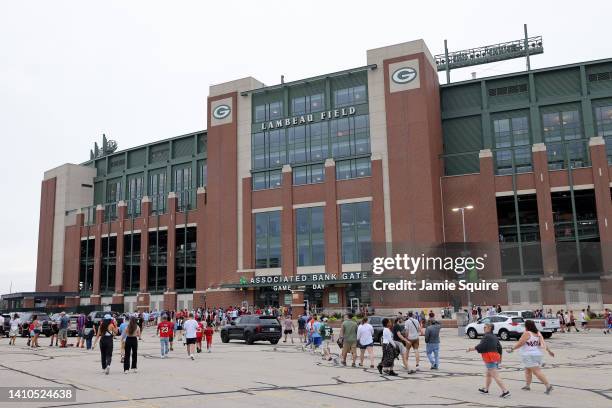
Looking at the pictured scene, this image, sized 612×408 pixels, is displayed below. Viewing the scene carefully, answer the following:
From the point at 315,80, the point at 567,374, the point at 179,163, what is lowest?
the point at 567,374

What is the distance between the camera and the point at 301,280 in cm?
5816

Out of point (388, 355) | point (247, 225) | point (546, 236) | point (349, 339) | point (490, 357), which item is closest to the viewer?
point (490, 357)

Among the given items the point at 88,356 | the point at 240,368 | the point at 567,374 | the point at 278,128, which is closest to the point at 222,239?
the point at 278,128

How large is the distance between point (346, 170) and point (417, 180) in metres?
7.69

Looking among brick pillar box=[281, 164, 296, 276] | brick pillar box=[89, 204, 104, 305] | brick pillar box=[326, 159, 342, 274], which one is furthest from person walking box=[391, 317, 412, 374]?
brick pillar box=[89, 204, 104, 305]

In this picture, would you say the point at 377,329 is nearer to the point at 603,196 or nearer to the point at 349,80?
the point at 603,196

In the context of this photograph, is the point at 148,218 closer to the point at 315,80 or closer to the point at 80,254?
the point at 80,254

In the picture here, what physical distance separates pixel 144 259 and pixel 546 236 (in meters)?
47.6

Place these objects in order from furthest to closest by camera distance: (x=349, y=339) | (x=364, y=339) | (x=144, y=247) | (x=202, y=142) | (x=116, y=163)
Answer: (x=116, y=163) → (x=144, y=247) → (x=202, y=142) → (x=349, y=339) → (x=364, y=339)

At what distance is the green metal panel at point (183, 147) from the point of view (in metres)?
76.7

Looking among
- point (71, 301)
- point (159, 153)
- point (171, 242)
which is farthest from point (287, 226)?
point (71, 301)

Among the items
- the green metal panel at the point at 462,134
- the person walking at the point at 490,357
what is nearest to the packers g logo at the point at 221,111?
the green metal panel at the point at 462,134

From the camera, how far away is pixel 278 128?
6450cm

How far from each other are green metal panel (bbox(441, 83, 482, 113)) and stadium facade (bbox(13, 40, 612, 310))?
12 cm
